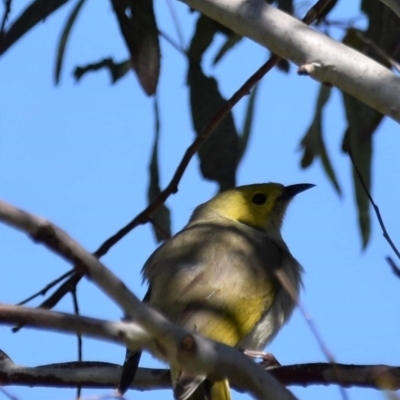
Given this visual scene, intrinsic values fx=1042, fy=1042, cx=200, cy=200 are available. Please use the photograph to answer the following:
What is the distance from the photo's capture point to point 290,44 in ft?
8.11

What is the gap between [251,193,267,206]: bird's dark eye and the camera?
4.87 meters

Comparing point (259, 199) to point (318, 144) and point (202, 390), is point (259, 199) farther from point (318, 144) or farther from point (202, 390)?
point (202, 390)

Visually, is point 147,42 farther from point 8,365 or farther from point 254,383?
point 254,383

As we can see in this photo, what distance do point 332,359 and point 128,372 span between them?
1094 millimetres

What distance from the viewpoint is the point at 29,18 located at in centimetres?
401

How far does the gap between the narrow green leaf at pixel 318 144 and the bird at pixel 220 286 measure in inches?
14.5

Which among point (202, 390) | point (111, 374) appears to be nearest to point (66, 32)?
point (202, 390)

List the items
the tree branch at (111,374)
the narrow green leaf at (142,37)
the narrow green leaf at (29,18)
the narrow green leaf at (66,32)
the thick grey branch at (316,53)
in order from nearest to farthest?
the thick grey branch at (316,53), the tree branch at (111,374), the narrow green leaf at (142,37), the narrow green leaf at (29,18), the narrow green leaf at (66,32)

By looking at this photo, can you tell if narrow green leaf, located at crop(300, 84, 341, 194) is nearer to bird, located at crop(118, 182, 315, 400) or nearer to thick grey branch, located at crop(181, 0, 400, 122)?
bird, located at crop(118, 182, 315, 400)

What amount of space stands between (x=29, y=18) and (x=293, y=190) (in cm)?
156

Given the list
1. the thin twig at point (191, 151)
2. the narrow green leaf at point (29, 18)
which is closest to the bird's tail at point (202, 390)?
the thin twig at point (191, 151)

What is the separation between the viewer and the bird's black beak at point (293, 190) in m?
4.89

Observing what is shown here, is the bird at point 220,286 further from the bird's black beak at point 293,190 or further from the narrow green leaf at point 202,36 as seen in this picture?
the narrow green leaf at point 202,36

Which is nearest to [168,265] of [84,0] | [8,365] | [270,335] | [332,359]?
[270,335]
